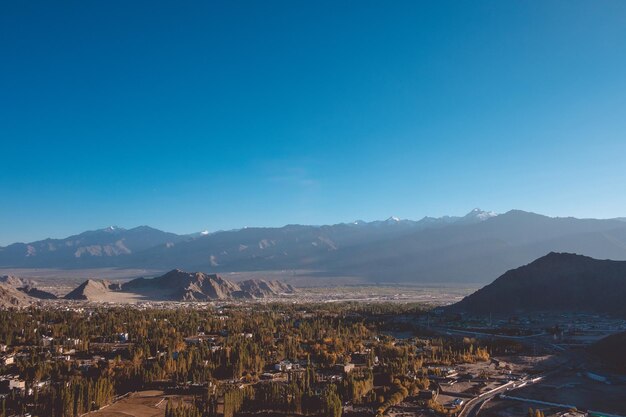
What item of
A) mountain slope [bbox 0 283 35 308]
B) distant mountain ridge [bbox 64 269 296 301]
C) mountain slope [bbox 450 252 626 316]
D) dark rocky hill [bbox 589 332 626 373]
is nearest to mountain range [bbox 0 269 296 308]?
distant mountain ridge [bbox 64 269 296 301]

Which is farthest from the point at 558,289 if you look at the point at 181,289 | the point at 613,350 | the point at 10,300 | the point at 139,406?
the point at 10,300

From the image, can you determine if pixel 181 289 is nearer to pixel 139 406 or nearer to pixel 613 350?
A: pixel 139 406

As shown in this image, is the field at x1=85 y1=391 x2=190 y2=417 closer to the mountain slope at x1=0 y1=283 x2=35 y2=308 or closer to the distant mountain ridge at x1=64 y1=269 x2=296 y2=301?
the mountain slope at x1=0 y1=283 x2=35 y2=308

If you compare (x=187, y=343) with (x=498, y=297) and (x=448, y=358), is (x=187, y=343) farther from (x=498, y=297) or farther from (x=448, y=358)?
(x=498, y=297)

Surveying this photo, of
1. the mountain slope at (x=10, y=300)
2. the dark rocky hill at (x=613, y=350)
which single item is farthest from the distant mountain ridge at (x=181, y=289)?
the dark rocky hill at (x=613, y=350)

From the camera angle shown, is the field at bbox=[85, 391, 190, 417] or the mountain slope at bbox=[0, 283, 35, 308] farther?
the mountain slope at bbox=[0, 283, 35, 308]

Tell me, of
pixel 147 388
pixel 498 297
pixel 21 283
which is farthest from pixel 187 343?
pixel 21 283
